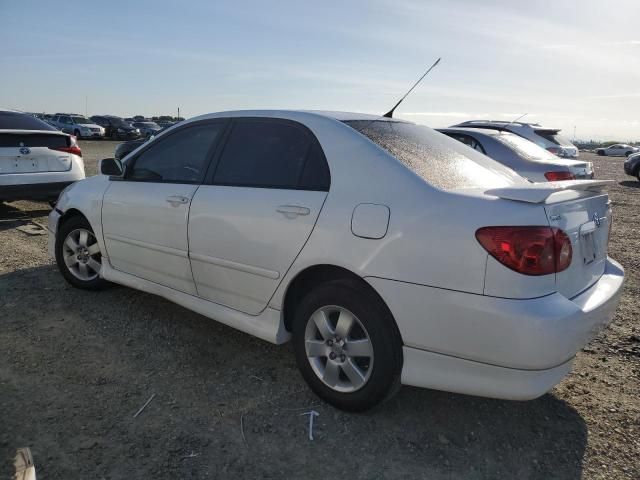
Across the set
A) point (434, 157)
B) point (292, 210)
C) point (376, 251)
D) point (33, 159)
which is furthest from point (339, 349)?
point (33, 159)

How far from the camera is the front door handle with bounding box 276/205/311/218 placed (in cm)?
279

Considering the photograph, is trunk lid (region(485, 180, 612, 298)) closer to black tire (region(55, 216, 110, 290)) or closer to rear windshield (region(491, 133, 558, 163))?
black tire (region(55, 216, 110, 290))

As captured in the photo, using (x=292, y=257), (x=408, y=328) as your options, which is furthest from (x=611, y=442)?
(x=292, y=257)

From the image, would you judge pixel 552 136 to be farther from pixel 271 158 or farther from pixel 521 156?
pixel 271 158

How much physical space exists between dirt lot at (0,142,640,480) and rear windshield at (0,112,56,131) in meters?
4.21

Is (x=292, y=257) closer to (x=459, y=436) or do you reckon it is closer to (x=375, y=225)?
(x=375, y=225)

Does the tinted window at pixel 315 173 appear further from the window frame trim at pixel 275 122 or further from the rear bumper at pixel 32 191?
the rear bumper at pixel 32 191

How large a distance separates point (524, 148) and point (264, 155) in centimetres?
513

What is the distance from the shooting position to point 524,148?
7.11 m

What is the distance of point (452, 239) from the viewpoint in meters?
2.30

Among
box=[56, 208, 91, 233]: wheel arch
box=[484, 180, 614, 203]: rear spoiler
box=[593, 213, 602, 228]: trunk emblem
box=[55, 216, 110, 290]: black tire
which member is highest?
box=[484, 180, 614, 203]: rear spoiler

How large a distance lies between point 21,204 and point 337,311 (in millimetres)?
8259

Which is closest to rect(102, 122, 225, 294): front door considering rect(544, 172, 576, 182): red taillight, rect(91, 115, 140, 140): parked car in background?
rect(544, 172, 576, 182): red taillight

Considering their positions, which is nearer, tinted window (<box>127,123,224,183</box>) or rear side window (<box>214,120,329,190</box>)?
rear side window (<box>214,120,329,190</box>)
